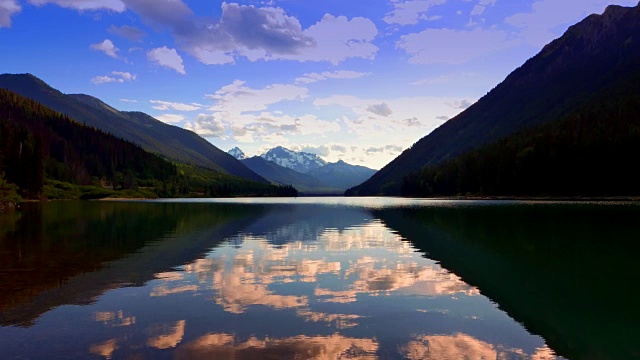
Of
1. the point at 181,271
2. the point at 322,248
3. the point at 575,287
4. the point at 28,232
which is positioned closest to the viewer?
the point at 575,287

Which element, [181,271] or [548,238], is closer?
[181,271]

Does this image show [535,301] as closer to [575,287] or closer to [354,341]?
[575,287]

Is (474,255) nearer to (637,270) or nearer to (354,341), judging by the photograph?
(637,270)

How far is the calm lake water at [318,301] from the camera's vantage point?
1703cm

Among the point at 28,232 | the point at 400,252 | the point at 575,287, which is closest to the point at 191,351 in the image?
the point at 575,287

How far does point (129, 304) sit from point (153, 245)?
85.7 ft

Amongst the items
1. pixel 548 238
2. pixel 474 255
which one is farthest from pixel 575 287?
pixel 548 238

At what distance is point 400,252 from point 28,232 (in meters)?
45.5

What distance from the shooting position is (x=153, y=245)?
4819 cm

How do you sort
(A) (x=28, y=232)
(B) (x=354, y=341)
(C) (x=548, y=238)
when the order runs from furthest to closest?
(A) (x=28, y=232) < (C) (x=548, y=238) < (B) (x=354, y=341)

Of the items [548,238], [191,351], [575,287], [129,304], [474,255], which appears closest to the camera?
[191,351]

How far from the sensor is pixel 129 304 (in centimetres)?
2317

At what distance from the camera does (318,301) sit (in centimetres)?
2447

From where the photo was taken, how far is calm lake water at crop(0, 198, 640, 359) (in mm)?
17031
